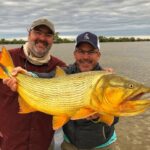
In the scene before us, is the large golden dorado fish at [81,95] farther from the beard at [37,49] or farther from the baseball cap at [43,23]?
the baseball cap at [43,23]

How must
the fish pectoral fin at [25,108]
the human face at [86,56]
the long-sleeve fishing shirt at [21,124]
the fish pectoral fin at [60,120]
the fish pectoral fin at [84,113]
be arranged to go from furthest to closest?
the long-sleeve fishing shirt at [21,124], the human face at [86,56], the fish pectoral fin at [25,108], the fish pectoral fin at [60,120], the fish pectoral fin at [84,113]

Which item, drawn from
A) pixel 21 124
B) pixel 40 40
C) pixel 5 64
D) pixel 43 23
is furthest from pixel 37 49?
pixel 21 124

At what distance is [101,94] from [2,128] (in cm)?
217

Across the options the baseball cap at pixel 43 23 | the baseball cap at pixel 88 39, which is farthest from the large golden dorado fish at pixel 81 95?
the baseball cap at pixel 43 23

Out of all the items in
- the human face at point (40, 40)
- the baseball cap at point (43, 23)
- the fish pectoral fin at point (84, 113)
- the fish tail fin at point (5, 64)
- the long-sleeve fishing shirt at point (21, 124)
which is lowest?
the long-sleeve fishing shirt at point (21, 124)

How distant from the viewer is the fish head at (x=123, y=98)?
13.1 feet

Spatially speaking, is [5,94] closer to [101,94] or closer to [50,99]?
[50,99]

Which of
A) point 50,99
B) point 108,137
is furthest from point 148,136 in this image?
point 50,99

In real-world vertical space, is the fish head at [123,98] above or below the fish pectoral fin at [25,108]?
above

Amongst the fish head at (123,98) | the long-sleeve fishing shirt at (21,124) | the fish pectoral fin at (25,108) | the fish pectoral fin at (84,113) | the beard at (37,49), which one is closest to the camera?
the fish head at (123,98)

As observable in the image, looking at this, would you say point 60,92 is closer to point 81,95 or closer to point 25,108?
point 81,95

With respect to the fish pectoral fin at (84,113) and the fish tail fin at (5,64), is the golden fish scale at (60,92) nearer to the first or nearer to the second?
the fish pectoral fin at (84,113)

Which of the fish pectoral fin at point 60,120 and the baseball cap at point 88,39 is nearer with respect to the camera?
the fish pectoral fin at point 60,120

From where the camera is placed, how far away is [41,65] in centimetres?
578
